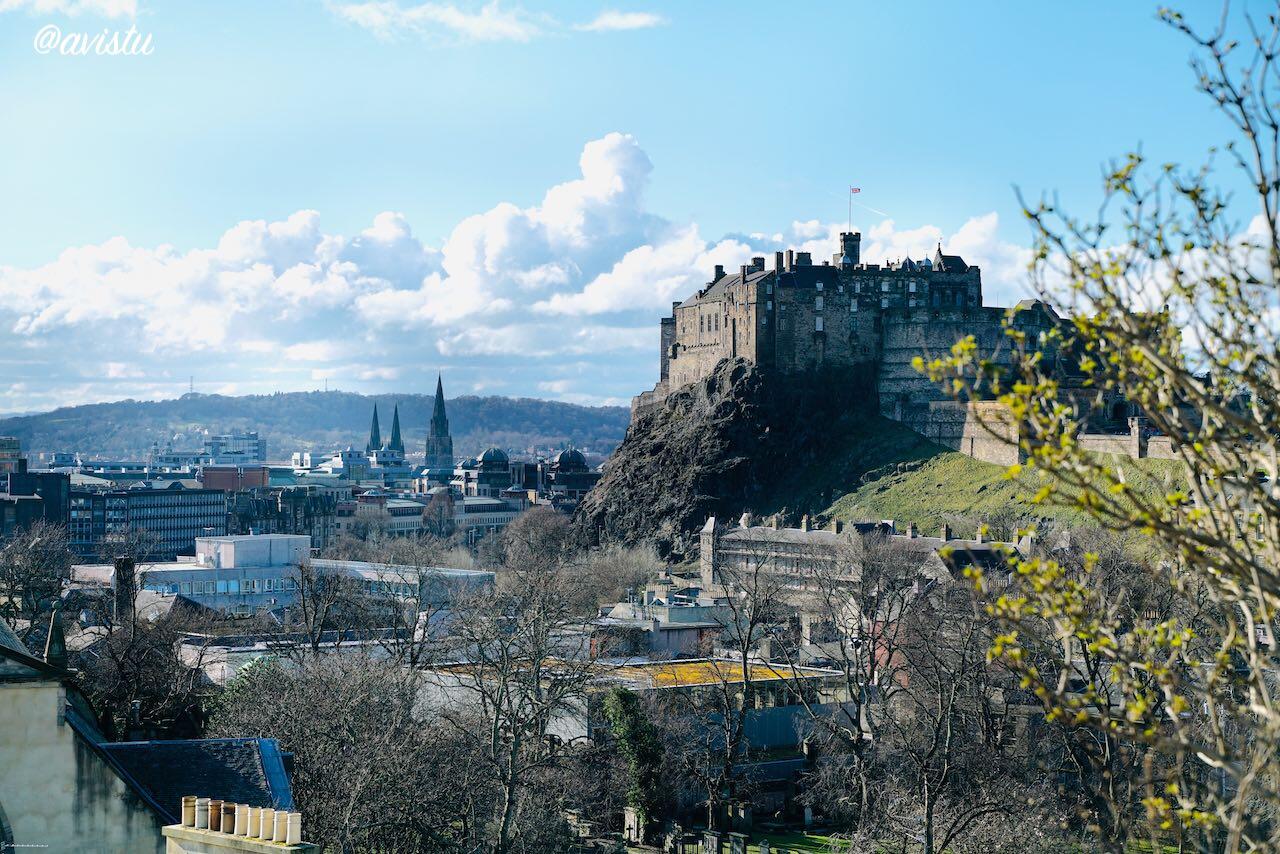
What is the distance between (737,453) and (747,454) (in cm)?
82

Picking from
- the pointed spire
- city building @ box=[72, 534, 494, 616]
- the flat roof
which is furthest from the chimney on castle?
the pointed spire

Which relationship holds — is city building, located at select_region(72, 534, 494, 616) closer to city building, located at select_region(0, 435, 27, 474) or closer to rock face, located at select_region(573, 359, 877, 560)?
rock face, located at select_region(573, 359, 877, 560)

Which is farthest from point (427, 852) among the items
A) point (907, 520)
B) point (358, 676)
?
point (907, 520)

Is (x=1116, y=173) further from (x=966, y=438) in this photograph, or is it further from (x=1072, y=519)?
(x=966, y=438)

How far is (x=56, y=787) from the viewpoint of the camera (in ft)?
52.7

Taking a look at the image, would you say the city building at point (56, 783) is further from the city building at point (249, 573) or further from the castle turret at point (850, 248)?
the castle turret at point (850, 248)

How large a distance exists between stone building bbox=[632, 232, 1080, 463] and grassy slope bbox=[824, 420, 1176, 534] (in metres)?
3.02

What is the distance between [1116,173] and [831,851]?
3153cm

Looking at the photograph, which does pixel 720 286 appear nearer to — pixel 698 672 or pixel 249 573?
pixel 249 573

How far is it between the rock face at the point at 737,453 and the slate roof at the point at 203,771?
10591 cm

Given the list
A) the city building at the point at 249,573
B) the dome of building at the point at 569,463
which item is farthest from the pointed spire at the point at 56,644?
the dome of building at the point at 569,463

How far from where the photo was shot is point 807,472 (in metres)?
128

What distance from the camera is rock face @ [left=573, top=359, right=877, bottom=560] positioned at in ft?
419

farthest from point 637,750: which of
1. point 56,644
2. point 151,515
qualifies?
point 151,515
